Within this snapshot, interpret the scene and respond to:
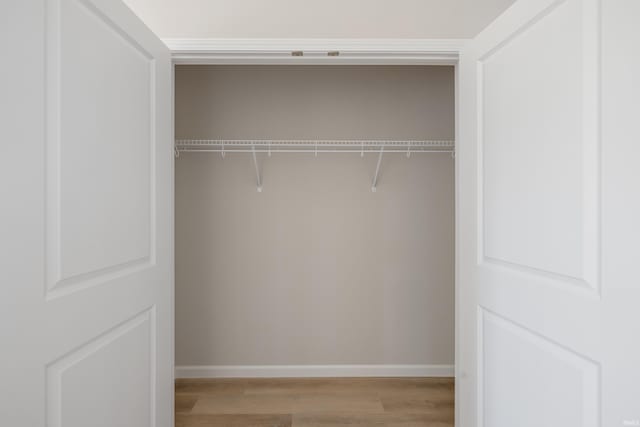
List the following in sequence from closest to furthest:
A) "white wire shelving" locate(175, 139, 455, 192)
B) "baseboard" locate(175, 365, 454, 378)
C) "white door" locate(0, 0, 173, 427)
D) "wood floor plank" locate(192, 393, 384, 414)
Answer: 1. "white door" locate(0, 0, 173, 427)
2. "wood floor plank" locate(192, 393, 384, 414)
3. "white wire shelving" locate(175, 139, 455, 192)
4. "baseboard" locate(175, 365, 454, 378)

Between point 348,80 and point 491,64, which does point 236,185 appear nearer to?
point 348,80

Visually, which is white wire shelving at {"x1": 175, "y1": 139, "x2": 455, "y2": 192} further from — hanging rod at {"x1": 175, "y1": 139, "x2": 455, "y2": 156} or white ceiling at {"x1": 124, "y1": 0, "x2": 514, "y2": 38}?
white ceiling at {"x1": 124, "y1": 0, "x2": 514, "y2": 38}

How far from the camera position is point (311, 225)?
288 cm

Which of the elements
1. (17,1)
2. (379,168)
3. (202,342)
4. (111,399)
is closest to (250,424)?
(202,342)

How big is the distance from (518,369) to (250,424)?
1.53 m

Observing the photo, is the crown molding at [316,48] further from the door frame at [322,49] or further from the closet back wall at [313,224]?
the closet back wall at [313,224]

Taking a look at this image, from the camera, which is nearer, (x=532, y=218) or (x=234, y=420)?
(x=532, y=218)

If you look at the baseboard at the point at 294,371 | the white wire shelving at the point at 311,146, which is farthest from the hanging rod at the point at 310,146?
the baseboard at the point at 294,371

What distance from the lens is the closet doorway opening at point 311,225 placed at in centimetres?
286

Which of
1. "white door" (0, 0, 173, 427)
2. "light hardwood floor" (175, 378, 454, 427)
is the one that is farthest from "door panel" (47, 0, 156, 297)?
"light hardwood floor" (175, 378, 454, 427)

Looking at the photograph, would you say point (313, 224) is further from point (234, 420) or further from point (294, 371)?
point (234, 420)

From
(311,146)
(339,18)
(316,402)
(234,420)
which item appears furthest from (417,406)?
(339,18)

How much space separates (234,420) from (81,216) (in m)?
1.65

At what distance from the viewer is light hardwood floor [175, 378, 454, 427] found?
7.52ft
